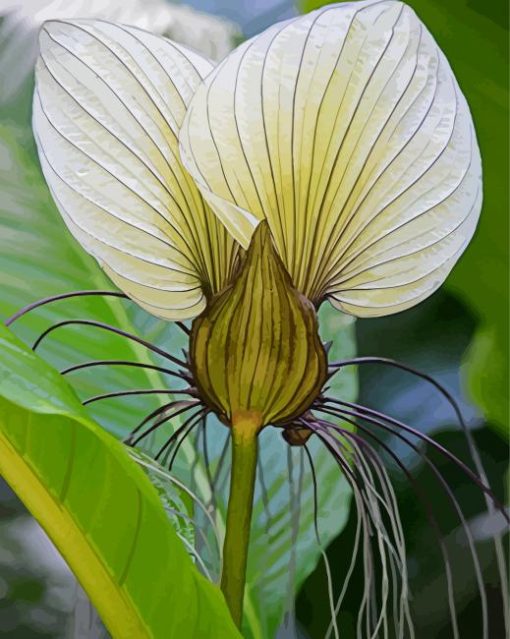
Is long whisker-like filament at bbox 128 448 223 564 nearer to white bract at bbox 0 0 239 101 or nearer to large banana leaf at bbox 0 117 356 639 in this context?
large banana leaf at bbox 0 117 356 639

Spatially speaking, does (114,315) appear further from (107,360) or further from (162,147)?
(162,147)

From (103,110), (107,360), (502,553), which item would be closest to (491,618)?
(502,553)

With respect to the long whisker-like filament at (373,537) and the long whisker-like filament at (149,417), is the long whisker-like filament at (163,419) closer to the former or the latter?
the long whisker-like filament at (149,417)

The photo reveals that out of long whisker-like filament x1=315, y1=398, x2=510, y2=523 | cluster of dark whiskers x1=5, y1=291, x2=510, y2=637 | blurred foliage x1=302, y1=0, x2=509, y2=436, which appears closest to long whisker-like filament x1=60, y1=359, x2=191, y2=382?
cluster of dark whiskers x1=5, y1=291, x2=510, y2=637

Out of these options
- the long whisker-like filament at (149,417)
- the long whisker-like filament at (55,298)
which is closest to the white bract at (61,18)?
the long whisker-like filament at (55,298)

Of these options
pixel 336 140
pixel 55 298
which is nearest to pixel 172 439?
pixel 55 298

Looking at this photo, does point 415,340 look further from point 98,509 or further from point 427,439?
point 98,509
